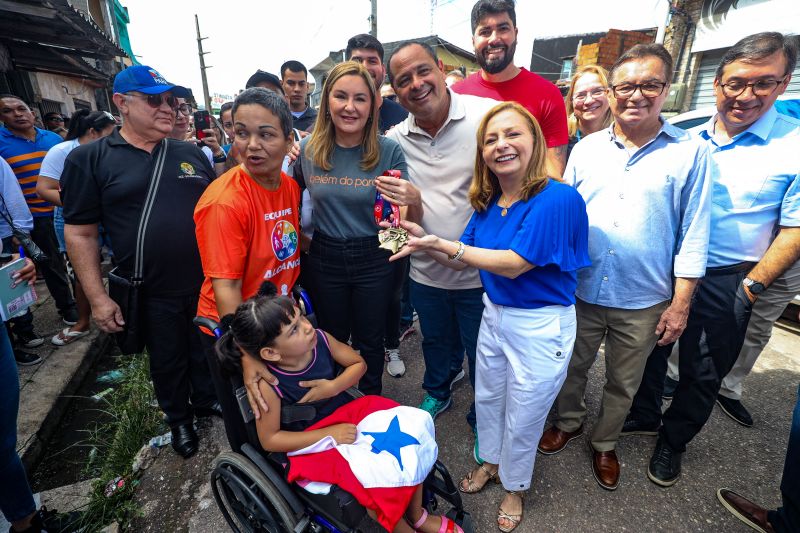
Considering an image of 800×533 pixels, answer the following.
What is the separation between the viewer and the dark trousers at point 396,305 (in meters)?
2.74

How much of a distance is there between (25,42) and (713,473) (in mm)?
10580

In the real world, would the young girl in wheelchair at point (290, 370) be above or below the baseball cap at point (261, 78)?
below

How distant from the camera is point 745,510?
2.07 m

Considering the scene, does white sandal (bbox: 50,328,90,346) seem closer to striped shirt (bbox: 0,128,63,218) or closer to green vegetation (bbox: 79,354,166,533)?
green vegetation (bbox: 79,354,166,533)

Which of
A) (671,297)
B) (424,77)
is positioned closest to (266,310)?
(424,77)

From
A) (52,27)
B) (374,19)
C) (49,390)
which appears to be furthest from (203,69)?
(49,390)

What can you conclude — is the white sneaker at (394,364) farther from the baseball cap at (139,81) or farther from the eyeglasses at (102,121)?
the eyeglasses at (102,121)

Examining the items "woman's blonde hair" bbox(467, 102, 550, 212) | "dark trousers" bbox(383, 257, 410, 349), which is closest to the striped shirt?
"dark trousers" bbox(383, 257, 410, 349)

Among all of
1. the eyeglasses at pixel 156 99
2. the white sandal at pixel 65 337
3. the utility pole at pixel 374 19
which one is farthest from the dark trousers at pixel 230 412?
the utility pole at pixel 374 19

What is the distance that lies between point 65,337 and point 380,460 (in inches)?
166

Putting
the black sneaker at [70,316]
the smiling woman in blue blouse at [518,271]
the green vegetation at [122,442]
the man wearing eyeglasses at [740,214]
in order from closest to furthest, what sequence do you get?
the smiling woman in blue blouse at [518,271] < the man wearing eyeglasses at [740,214] < the green vegetation at [122,442] < the black sneaker at [70,316]

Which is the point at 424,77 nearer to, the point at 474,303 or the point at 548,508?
the point at 474,303

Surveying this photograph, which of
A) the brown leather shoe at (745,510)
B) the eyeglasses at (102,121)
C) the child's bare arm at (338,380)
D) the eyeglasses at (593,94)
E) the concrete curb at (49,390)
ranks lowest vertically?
the concrete curb at (49,390)

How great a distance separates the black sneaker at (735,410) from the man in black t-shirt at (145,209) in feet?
13.0
